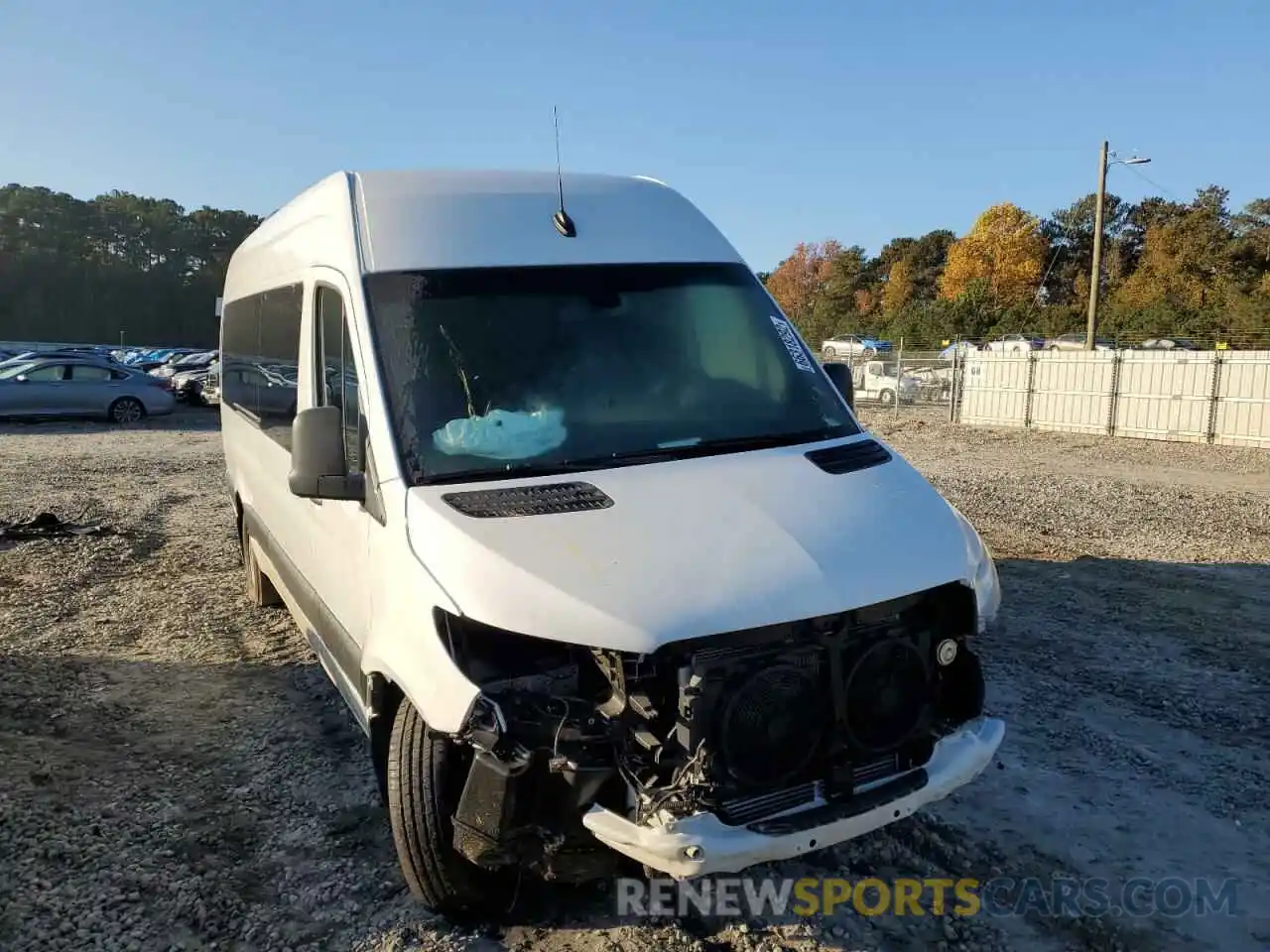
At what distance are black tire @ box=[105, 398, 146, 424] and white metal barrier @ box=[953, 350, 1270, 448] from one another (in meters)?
20.3

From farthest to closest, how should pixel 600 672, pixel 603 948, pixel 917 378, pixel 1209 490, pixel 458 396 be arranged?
pixel 917 378 < pixel 1209 490 < pixel 458 396 < pixel 603 948 < pixel 600 672

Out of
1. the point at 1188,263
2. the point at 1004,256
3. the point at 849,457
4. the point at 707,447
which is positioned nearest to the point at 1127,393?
the point at 849,457

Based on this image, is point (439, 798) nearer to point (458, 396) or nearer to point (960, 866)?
point (458, 396)

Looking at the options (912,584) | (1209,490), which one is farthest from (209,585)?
(1209,490)

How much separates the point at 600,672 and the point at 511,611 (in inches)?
14.1

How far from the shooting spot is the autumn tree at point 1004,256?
220 feet

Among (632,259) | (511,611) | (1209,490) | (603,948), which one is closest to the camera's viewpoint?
(511,611)

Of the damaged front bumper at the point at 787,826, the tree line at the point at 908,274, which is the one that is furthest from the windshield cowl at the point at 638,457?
the tree line at the point at 908,274

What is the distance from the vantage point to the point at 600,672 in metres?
2.77

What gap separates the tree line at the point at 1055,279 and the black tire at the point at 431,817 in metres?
38.8

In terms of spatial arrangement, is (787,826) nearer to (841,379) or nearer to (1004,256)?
(841,379)

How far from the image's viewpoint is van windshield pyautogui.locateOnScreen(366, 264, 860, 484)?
3.32m

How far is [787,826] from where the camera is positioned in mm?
2676

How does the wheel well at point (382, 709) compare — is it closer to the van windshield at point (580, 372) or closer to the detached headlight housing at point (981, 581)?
the van windshield at point (580, 372)
